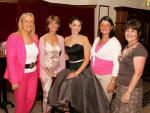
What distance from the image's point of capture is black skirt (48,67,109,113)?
2715 millimetres

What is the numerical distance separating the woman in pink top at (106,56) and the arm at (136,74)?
467mm

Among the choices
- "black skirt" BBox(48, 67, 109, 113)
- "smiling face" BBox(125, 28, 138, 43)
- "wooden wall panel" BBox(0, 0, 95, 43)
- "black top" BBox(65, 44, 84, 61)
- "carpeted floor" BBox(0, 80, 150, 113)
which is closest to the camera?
"smiling face" BBox(125, 28, 138, 43)

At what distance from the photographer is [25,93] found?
280cm

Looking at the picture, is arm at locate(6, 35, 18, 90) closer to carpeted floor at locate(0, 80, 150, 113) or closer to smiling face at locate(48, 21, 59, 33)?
smiling face at locate(48, 21, 59, 33)

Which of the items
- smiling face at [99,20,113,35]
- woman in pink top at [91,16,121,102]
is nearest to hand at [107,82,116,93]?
woman in pink top at [91,16,121,102]

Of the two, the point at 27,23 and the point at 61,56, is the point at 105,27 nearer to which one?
the point at 61,56

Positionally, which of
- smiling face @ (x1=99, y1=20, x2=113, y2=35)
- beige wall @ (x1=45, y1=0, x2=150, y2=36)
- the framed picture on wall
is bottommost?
smiling face @ (x1=99, y1=20, x2=113, y2=35)

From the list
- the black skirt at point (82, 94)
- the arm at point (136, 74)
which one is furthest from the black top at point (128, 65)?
the black skirt at point (82, 94)

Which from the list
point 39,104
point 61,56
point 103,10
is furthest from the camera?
point 103,10

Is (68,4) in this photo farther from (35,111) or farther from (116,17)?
(35,111)

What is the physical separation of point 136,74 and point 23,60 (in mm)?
1185

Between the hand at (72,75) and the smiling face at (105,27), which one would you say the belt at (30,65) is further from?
the smiling face at (105,27)

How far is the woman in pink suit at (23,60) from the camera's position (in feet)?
8.62

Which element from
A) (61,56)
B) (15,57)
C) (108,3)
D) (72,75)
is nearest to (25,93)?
(15,57)
